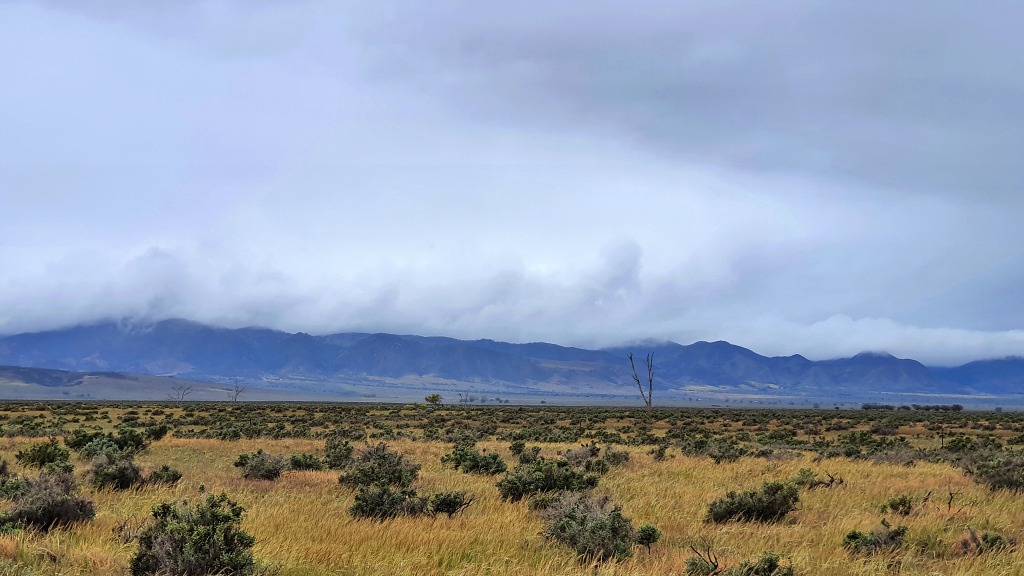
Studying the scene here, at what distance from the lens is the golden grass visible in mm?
6711

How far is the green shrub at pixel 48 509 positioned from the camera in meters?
7.95

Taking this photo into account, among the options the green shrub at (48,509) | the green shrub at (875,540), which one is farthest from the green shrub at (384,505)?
the green shrub at (875,540)

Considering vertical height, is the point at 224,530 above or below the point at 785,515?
above

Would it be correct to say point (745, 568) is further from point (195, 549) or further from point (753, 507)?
point (195, 549)

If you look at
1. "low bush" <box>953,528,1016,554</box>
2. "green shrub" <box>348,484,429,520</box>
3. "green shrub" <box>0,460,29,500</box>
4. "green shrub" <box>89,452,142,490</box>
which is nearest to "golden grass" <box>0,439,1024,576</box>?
"low bush" <box>953,528,1016,554</box>

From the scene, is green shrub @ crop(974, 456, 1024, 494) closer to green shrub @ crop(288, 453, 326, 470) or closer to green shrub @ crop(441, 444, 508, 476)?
green shrub @ crop(441, 444, 508, 476)

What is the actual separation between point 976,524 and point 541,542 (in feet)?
23.6

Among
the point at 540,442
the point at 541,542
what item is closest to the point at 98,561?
the point at 541,542

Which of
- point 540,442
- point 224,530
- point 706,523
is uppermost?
point 224,530

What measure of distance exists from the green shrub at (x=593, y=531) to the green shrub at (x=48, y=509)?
6.13m

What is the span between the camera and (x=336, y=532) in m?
8.17

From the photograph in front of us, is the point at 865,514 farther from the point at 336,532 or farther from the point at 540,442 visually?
the point at 540,442

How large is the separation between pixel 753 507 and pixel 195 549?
8.41 metres

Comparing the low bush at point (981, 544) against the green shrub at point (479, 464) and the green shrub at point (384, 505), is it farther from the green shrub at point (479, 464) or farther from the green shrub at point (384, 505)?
the green shrub at point (479, 464)
